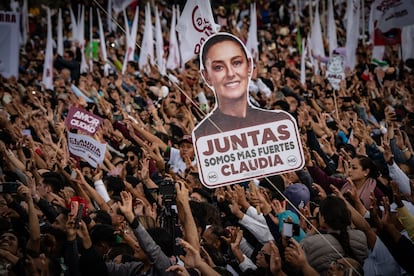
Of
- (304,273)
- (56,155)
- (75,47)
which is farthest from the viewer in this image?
(75,47)

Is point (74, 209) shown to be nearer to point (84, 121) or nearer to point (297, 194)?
point (297, 194)

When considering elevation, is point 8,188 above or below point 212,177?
below

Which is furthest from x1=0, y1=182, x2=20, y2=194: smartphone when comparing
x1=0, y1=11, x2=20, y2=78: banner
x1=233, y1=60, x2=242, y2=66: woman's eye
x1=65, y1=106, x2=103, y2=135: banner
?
x1=0, y1=11, x2=20, y2=78: banner

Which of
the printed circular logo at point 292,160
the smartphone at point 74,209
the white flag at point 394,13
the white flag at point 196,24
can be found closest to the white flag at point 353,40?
the white flag at point 394,13

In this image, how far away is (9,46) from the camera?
14.7 meters

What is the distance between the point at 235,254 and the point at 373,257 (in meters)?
0.99

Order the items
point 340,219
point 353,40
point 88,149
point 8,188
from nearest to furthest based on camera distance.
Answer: point 340,219, point 8,188, point 88,149, point 353,40

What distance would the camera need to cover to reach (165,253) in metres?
6.98

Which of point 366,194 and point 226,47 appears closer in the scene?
point 226,47

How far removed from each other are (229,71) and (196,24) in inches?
43.2

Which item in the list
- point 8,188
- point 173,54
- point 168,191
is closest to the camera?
point 168,191

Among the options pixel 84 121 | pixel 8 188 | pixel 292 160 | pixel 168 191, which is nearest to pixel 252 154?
pixel 292 160

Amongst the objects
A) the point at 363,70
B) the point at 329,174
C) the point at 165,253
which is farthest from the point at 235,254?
the point at 363,70

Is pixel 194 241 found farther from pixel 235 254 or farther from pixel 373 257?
pixel 373 257
